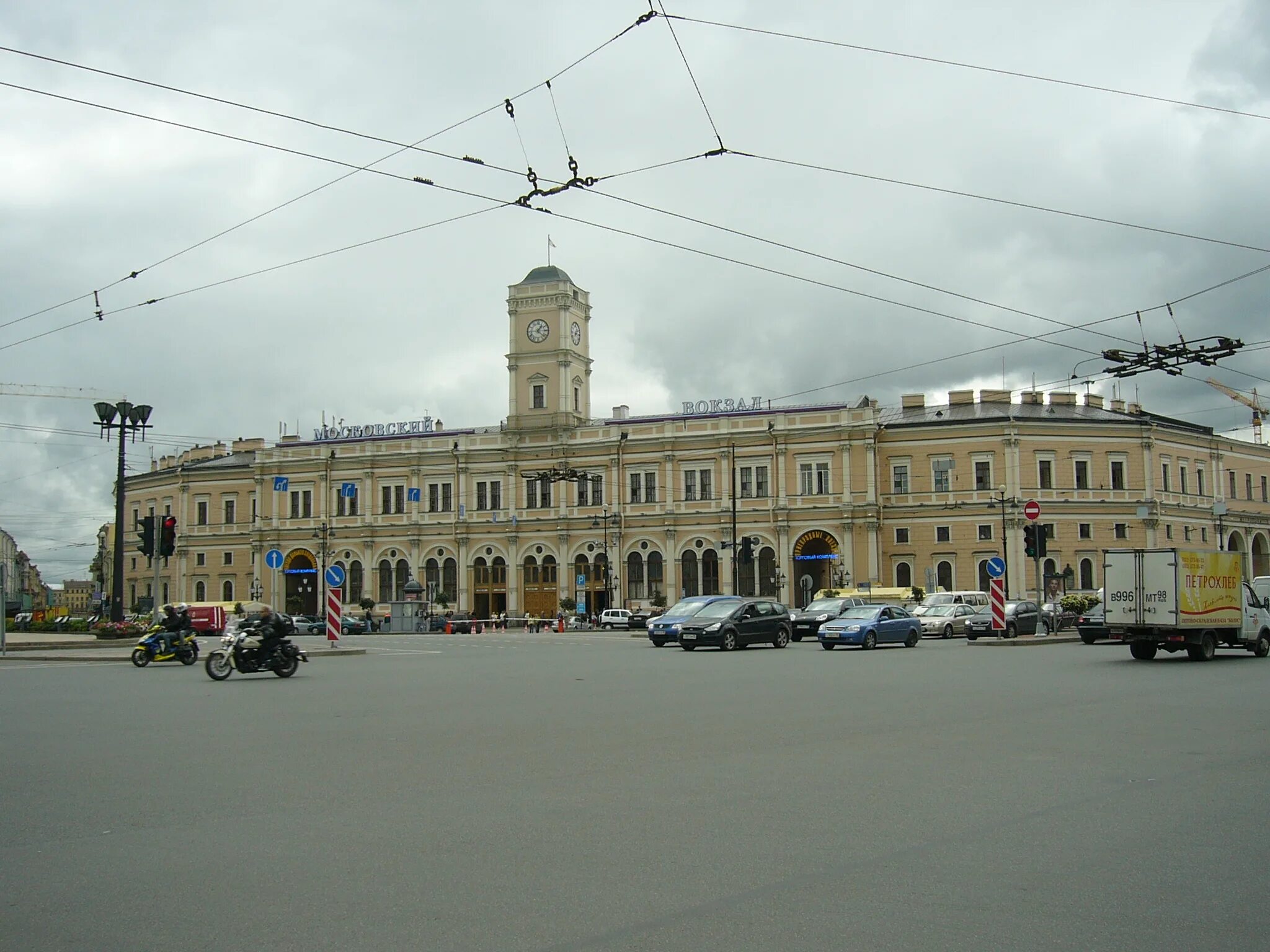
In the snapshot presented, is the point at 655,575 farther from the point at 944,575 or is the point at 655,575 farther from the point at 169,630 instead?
the point at 169,630

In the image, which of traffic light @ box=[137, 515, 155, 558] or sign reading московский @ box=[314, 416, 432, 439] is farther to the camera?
sign reading московский @ box=[314, 416, 432, 439]

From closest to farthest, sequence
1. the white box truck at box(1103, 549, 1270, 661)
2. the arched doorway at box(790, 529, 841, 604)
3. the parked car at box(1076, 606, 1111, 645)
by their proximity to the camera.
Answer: the white box truck at box(1103, 549, 1270, 661), the parked car at box(1076, 606, 1111, 645), the arched doorway at box(790, 529, 841, 604)

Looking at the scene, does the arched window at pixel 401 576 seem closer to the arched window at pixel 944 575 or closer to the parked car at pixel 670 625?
the arched window at pixel 944 575

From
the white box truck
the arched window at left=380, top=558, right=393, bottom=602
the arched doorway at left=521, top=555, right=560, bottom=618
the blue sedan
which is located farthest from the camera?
the arched window at left=380, top=558, right=393, bottom=602

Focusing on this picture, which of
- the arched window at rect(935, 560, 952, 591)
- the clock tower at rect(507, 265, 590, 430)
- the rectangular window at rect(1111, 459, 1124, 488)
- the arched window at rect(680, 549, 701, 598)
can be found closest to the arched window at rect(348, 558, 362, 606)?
the clock tower at rect(507, 265, 590, 430)

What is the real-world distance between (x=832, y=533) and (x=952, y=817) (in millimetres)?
67038

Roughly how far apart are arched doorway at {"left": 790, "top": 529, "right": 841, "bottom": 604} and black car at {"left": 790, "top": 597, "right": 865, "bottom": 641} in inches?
1135

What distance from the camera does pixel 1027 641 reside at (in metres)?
35.4

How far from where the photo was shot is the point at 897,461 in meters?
75.9

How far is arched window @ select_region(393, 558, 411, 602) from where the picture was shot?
8419 cm

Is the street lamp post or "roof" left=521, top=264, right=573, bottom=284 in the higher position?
"roof" left=521, top=264, right=573, bottom=284

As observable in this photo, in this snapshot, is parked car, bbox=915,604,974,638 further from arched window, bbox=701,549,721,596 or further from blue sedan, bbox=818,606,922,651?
arched window, bbox=701,549,721,596

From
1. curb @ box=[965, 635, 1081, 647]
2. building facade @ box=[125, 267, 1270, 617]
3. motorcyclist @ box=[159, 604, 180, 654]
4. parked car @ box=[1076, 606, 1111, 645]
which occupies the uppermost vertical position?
building facade @ box=[125, 267, 1270, 617]

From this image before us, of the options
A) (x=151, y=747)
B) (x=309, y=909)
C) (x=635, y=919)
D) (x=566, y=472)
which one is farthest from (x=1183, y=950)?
(x=566, y=472)
